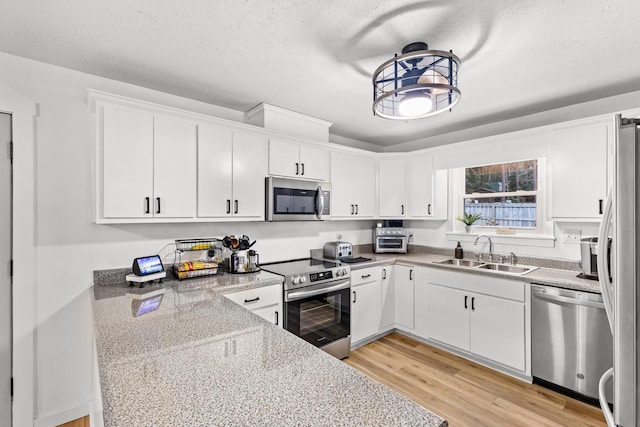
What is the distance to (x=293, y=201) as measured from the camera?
119 inches

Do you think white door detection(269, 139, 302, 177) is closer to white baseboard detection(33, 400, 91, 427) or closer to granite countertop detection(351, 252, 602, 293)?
granite countertop detection(351, 252, 602, 293)

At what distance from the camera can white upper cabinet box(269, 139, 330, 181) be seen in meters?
2.91

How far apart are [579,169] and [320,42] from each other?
8.01 ft

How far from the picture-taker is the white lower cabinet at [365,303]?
126 inches

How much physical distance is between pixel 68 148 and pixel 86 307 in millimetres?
1178

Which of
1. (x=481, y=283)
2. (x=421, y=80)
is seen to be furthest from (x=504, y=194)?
(x=421, y=80)

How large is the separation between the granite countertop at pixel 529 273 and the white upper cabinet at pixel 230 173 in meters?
1.28

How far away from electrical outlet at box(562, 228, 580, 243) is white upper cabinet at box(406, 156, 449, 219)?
3.90ft

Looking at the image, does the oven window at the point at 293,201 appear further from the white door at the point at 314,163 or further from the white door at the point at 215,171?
the white door at the point at 215,171

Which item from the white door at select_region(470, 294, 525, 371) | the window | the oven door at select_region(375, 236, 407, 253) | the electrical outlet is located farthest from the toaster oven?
the electrical outlet

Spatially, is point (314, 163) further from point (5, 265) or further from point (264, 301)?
point (5, 265)

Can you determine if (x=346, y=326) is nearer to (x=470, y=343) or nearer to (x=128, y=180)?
(x=470, y=343)

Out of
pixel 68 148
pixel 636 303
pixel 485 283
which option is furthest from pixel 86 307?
pixel 485 283

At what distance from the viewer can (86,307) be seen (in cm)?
228
